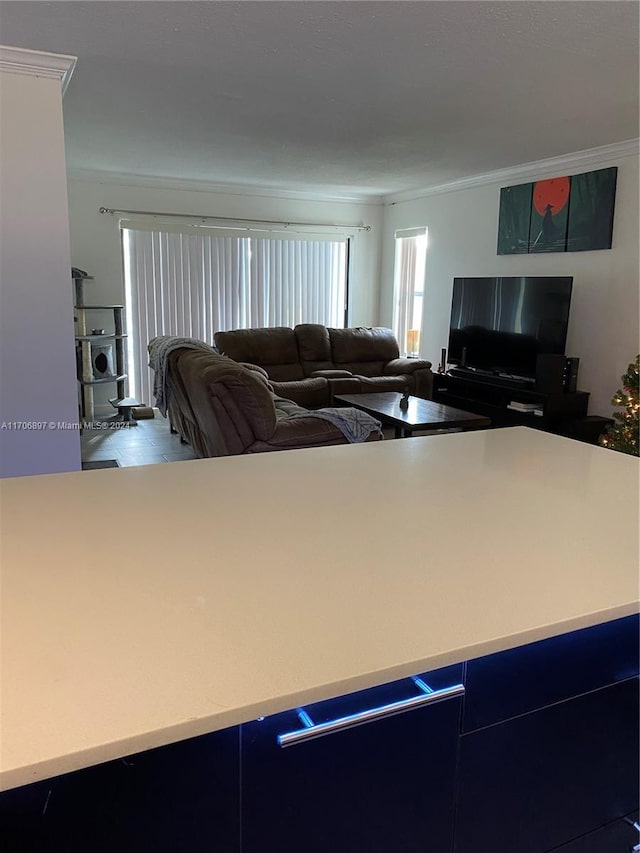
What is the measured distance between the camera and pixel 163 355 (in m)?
4.62

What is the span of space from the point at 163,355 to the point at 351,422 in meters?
1.60

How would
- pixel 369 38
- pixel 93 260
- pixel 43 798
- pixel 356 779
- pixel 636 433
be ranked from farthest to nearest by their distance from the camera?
pixel 93 260 → pixel 636 433 → pixel 369 38 → pixel 356 779 → pixel 43 798

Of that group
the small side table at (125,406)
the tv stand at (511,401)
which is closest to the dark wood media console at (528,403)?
the tv stand at (511,401)

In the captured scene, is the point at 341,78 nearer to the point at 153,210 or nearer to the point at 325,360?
the point at 325,360

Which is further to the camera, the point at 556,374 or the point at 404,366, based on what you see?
the point at 404,366

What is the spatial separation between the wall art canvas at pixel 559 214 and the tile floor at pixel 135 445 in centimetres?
347

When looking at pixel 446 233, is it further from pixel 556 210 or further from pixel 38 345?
pixel 38 345

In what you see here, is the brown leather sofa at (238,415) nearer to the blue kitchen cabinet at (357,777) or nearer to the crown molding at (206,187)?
the blue kitchen cabinet at (357,777)

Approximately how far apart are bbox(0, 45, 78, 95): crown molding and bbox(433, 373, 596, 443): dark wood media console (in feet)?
12.9

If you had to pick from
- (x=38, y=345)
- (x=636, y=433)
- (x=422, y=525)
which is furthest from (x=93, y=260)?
(x=422, y=525)

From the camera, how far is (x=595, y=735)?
3.37 ft

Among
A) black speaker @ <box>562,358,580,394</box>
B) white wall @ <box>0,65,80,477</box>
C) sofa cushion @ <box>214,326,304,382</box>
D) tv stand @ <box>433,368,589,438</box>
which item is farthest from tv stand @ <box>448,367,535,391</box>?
white wall @ <box>0,65,80,477</box>

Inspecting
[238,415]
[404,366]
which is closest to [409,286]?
[404,366]

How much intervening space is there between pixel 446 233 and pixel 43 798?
6666 millimetres
